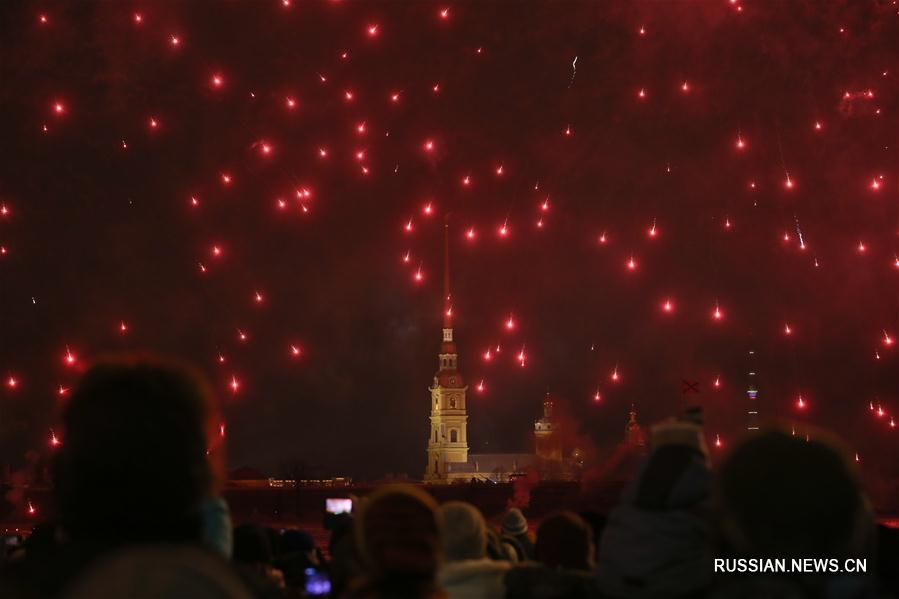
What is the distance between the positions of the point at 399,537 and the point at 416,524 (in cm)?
7

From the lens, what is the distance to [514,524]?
8.76m

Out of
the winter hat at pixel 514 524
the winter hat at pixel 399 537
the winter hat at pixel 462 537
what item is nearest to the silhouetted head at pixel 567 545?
the winter hat at pixel 462 537

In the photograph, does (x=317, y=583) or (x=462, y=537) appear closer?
(x=462, y=537)

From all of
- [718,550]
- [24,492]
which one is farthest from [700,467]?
[24,492]

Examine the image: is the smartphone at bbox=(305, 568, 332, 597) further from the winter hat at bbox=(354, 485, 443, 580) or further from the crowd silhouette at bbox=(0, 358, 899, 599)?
the winter hat at bbox=(354, 485, 443, 580)

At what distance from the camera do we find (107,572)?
1.96 meters

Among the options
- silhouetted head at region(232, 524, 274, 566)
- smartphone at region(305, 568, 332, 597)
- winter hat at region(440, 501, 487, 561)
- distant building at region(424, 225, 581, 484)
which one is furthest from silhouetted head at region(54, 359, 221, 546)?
distant building at region(424, 225, 581, 484)

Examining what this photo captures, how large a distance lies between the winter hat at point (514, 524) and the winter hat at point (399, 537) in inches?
202

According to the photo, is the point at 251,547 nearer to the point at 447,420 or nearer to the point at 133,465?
the point at 133,465

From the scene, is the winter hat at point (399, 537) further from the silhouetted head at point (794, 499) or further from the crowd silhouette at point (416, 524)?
the silhouetted head at point (794, 499)

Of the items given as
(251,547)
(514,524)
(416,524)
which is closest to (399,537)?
(416,524)

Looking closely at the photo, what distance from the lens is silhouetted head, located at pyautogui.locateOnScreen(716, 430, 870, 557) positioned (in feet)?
9.71

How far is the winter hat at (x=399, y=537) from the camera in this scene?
344 centimetres

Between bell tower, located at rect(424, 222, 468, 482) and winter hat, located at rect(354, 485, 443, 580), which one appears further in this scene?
bell tower, located at rect(424, 222, 468, 482)
